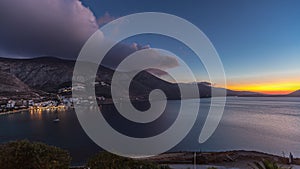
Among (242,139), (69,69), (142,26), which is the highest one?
(69,69)

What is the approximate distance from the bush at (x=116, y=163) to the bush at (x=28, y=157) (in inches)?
52.8

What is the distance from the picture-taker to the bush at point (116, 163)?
755cm

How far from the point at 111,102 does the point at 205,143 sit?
12365cm

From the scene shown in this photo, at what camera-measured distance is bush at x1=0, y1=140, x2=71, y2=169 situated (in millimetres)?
8023

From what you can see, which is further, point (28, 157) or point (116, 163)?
point (28, 157)

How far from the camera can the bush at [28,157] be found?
8023 millimetres

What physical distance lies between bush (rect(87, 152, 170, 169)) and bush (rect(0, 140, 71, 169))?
4.40 ft

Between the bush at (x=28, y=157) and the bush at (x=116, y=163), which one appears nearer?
the bush at (x=116, y=163)

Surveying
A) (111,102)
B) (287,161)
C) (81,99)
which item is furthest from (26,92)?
(287,161)

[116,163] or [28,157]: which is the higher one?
[28,157]

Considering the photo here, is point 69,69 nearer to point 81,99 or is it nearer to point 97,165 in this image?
point 81,99

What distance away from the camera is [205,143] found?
37.5 m

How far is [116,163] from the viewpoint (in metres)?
7.80

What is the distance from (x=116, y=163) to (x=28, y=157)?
336 centimetres
